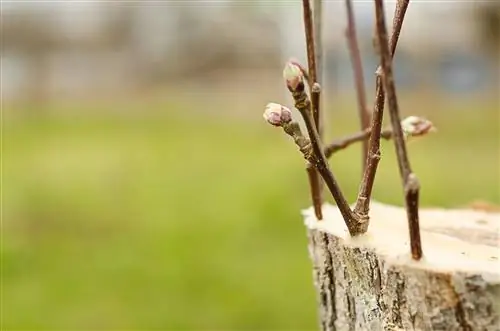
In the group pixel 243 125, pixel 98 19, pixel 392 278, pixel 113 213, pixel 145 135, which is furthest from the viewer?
pixel 98 19

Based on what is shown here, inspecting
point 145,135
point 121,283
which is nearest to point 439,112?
point 145,135

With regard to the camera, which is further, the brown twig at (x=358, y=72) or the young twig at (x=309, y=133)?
the brown twig at (x=358, y=72)

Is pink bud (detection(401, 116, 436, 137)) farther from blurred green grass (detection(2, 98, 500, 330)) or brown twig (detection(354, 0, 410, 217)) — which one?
blurred green grass (detection(2, 98, 500, 330))

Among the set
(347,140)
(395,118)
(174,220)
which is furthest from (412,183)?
(174,220)

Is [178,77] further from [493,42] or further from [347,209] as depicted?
[347,209]

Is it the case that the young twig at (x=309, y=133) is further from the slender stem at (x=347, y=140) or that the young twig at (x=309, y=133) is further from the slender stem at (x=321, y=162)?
the slender stem at (x=347, y=140)

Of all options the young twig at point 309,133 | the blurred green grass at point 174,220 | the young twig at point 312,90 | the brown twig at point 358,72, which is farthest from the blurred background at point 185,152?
the young twig at point 309,133
